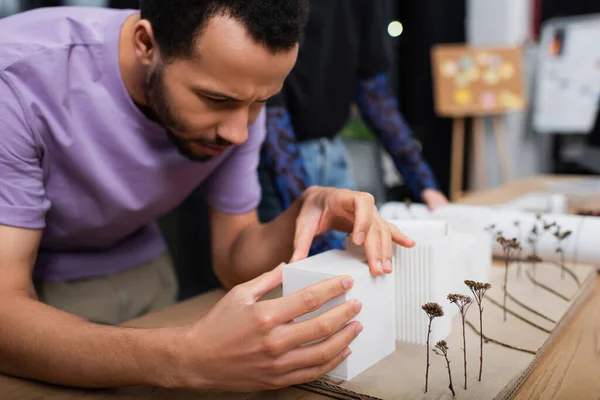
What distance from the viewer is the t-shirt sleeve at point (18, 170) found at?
835 millimetres

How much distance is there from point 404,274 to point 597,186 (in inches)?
61.2

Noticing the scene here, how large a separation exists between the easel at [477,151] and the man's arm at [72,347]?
3398 mm

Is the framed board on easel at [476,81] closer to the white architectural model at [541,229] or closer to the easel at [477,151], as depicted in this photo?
the easel at [477,151]

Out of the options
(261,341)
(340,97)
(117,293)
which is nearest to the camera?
(261,341)

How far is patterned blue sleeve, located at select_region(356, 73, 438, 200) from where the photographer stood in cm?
185

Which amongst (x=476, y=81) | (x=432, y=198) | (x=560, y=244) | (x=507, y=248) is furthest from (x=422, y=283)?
(x=476, y=81)

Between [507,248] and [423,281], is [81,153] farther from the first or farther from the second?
[507,248]

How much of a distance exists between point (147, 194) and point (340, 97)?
90cm

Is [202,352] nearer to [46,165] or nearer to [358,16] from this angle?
[46,165]

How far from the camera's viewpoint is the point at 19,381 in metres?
0.74

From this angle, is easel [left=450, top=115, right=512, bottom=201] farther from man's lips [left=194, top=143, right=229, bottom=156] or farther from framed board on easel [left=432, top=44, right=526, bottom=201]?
man's lips [left=194, top=143, right=229, bottom=156]

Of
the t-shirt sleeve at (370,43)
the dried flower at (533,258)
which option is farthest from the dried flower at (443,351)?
the t-shirt sleeve at (370,43)

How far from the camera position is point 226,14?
32.9 inches

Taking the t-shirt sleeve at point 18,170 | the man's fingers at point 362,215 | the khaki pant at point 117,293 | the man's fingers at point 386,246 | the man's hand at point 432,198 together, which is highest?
the t-shirt sleeve at point 18,170
